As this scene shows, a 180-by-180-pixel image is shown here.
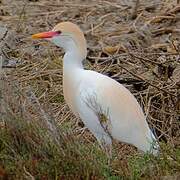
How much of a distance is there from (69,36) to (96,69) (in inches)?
70.3

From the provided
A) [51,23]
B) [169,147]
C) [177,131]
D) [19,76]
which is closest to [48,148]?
[169,147]

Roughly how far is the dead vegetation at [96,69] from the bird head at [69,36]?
1.55 feet

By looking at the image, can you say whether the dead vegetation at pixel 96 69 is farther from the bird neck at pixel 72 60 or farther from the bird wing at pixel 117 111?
the bird neck at pixel 72 60

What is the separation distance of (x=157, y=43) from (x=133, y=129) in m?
3.16

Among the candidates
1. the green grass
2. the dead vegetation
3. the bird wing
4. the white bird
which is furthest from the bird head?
the green grass

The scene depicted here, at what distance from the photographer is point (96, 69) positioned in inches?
321

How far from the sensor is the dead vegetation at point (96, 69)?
5234mm

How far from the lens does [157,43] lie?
9.12 meters

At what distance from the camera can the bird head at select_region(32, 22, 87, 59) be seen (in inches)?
251

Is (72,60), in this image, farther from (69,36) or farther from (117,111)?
(117,111)

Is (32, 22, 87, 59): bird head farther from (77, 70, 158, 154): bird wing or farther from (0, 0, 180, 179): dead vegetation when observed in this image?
(0, 0, 180, 179): dead vegetation

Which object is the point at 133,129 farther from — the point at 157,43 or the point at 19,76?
the point at 157,43

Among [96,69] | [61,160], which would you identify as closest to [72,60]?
[61,160]

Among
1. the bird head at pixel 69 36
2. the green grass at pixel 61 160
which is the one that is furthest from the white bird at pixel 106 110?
the green grass at pixel 61 160
